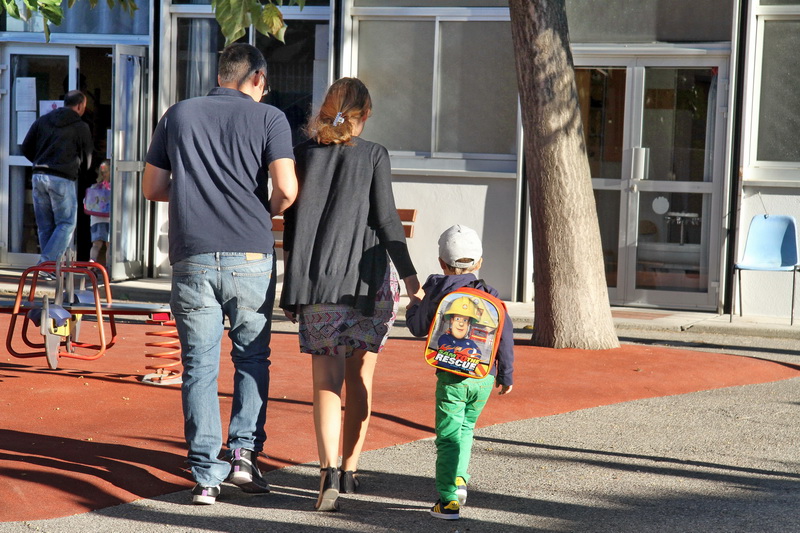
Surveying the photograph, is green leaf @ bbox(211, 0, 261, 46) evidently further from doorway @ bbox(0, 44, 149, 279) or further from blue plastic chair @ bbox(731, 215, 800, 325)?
blue plastic chair @ bbox(731, 215, 800, 325)

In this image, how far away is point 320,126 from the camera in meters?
4.80

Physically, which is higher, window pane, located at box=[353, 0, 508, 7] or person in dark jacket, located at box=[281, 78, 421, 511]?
window pane, located at box=[353, 0, 508, 7]

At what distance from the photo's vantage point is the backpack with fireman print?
4625 mm

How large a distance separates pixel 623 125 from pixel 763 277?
95.1 inches

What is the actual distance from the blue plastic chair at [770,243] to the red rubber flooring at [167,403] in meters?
2.74

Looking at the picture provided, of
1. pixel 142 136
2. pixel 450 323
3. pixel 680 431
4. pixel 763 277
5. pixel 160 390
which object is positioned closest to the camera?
pixel 450 323

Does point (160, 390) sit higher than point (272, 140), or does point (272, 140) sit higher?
point (272, 140)

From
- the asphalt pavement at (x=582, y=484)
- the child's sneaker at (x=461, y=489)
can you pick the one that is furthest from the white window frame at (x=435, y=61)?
the child's sneaker at (x=461, y=489)

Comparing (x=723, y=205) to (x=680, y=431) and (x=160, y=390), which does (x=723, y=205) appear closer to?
(x=680, y=431)

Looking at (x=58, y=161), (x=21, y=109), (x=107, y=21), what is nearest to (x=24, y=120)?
(x=21, y=109)

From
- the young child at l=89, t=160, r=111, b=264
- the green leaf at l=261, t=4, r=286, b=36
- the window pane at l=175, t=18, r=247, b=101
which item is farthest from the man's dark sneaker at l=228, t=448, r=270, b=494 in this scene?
the window pane at l=175, t=18, r=247, b=101

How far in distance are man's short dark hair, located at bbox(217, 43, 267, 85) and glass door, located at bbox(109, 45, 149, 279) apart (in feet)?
28.7

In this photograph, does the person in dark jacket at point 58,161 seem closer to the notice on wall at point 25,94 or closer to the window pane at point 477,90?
the notice on wall at point 25,94

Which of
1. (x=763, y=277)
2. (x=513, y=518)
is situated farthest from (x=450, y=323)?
(x=763, y=277)
